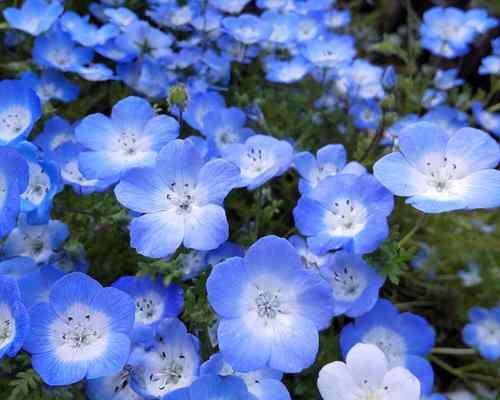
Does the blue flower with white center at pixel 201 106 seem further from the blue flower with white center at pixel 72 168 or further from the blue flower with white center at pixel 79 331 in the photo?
the blue flower with white center at pixel 79 331

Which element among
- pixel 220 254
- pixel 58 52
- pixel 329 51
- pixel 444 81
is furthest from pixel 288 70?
pixel 220 254

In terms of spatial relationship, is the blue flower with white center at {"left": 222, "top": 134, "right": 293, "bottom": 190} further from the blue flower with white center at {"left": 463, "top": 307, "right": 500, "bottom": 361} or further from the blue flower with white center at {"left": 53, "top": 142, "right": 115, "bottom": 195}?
the blue flower with white center at {"left": 463, "top": 307, "right": 500, "bottom": 361}

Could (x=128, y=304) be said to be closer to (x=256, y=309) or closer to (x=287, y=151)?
(x=256, y=309)

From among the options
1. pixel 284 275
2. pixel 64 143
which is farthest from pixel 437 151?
pixel 64 143

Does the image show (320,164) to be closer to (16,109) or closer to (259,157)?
(259,157)

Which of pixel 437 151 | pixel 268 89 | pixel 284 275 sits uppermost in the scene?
pixel 437 151

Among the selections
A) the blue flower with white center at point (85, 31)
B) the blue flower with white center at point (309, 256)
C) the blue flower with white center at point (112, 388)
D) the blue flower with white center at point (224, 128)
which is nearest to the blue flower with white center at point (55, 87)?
the blue flower with white center at point (85, 31)
